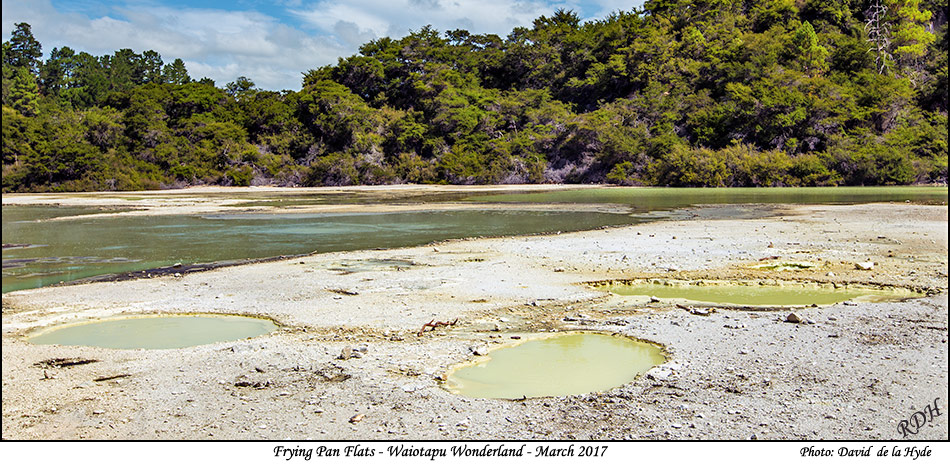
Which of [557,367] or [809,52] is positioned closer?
[557,367]

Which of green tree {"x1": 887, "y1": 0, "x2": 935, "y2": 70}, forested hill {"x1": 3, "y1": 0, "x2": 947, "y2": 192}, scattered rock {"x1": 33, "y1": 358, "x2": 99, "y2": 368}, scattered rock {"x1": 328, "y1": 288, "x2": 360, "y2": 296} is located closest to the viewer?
scattered rock {"x1": 33, "y1": 358, "x2": 99, "y2": 368}

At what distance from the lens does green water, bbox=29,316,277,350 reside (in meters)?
7.72

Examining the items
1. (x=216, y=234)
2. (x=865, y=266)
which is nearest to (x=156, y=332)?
(x=865, y=266)

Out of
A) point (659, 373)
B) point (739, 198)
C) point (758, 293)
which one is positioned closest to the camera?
point (659, 373)

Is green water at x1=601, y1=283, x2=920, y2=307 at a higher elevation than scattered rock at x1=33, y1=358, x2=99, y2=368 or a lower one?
higher

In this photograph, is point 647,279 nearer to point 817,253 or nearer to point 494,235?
point 817,253

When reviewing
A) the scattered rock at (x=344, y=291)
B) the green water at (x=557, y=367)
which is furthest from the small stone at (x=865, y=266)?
the scattered rock at (x=344, y=291)

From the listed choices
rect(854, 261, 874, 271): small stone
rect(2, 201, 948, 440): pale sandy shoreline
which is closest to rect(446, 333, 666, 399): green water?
rect(2, 201, 948, 440): pale sandy shoreline

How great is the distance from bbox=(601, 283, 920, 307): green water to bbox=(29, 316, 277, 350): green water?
4981mm

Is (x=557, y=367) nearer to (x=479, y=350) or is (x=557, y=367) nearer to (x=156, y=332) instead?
(x=479, y=350)

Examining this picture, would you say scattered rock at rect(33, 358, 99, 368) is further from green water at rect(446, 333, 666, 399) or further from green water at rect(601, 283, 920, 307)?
green water at rect(601, 283, 920, 307)

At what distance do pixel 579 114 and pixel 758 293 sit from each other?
55.3 meters

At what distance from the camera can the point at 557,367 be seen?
6512mm
